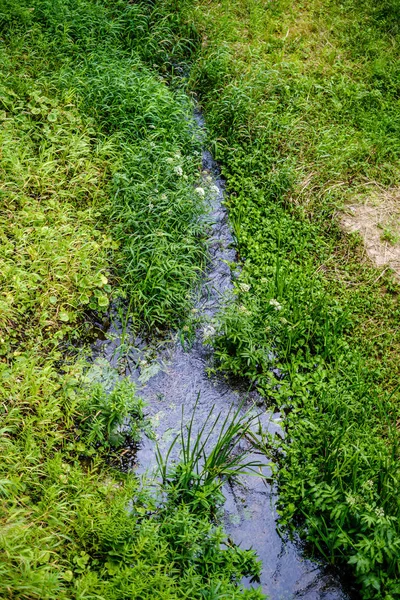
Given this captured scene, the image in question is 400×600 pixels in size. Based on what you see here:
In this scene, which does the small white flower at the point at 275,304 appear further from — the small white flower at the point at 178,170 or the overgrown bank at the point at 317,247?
the small white flower at the point at 178,170

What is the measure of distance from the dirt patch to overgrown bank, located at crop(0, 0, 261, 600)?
5.61 ft

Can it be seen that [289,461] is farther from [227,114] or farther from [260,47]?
[260,47]

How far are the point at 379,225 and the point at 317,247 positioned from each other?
77 centimetres

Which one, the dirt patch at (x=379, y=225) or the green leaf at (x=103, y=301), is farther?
the dirt patch at (x=379, y=225)

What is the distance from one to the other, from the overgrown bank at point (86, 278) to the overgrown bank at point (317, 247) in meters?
0.60

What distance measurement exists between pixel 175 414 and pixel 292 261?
1.99 m

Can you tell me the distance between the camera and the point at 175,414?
14.9 ft

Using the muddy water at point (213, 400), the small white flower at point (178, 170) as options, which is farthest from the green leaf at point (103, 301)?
the small white flower at point (178, 170)

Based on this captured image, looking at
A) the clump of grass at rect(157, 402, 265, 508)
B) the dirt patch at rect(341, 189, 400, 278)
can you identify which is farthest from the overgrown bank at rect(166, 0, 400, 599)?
the clump of grass at rect(157, 402, 265, 508)

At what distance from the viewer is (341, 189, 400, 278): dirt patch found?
5.75m

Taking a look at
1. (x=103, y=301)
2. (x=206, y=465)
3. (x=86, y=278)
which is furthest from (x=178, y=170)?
(x=206, y=465)

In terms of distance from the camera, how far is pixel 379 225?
594 centimetres

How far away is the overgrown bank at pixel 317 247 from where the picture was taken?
400 cm

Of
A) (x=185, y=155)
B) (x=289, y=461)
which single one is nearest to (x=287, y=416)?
(x=289, y=461)
